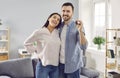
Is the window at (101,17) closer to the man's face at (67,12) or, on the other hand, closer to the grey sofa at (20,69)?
the grey sofa at (20,69)

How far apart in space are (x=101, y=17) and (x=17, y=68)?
2370 millimetres

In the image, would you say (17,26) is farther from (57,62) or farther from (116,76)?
(57,62)

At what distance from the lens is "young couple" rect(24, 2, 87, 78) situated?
6.33ft

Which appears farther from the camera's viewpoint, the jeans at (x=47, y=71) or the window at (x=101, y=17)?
the window at (x=101, y=17)

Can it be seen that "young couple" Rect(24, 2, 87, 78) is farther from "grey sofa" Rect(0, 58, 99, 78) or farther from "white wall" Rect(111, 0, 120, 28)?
"white wall" Rect(111, 0, 120, 28)

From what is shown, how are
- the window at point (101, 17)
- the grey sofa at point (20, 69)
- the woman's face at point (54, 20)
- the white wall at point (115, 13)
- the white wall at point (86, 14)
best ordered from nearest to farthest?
the woman's face at point (54, 20) → the grey sofa at point (20, 69) → the white wall at point (115, 13) → the window at point (101, 17) → the white wall at point (86, 14)

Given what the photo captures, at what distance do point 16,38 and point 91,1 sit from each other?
2142 millimetres

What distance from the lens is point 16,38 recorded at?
5215mm

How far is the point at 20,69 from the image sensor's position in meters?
3.53

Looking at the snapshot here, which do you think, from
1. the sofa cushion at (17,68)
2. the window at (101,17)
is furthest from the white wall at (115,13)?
the sofa cushion at (17,68)

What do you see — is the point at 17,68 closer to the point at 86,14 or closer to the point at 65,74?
the point at 65,74

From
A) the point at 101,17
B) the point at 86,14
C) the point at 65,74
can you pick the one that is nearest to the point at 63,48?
the point at 65,74

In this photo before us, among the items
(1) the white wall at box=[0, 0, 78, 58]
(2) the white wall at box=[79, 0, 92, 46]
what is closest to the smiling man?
(2) the white wall at box=[79, 0, 92, 46]

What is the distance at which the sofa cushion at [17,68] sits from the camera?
3372 millimetres
